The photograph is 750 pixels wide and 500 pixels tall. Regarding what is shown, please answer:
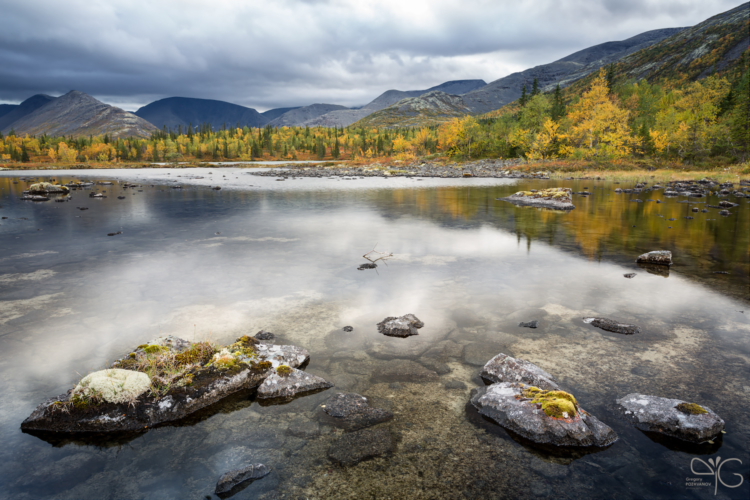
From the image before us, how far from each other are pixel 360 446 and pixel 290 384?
7.10ft

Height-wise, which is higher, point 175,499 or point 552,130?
point 552,130

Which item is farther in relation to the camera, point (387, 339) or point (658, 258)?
point (658, 258)

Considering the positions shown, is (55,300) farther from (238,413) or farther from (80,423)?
(238,413)

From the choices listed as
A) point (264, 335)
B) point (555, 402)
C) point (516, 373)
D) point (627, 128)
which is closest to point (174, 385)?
point (264, 335)

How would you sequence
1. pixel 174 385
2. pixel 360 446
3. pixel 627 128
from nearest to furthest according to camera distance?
pixel 360 446
pixel 174 385
pixel 627 128

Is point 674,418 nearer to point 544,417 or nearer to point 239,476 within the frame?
point 544,417

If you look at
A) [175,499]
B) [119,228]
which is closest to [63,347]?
[175,499]

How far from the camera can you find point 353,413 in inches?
271

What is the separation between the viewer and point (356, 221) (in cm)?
2902

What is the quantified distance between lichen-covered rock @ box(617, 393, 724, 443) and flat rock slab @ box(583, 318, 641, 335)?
369 centimetres

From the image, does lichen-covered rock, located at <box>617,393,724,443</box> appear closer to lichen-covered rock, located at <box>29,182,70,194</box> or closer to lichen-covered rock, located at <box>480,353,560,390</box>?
lichen-covered rock, located at <box>480,353,560,390</box>

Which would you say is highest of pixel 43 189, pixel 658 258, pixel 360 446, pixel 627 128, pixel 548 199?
pixel 627 128

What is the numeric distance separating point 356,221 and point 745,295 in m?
21.7

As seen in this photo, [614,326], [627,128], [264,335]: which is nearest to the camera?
[264,335]
